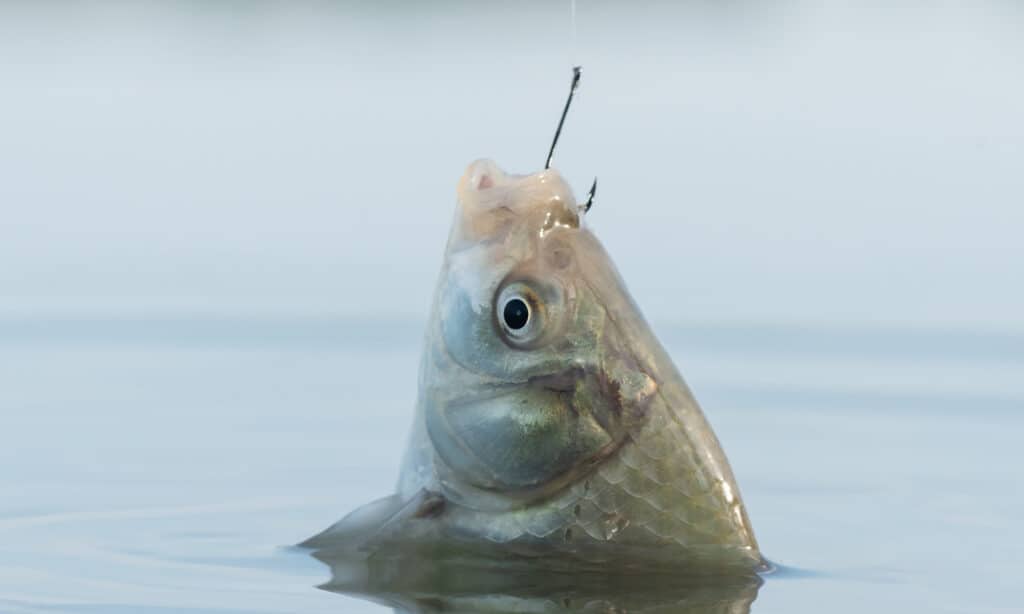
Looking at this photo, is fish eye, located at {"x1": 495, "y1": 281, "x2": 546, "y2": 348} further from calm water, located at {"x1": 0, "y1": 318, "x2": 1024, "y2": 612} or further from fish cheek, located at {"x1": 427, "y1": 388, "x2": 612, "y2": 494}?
calm water, located at {"x1": 0, "y1": 318, "x2": 1024, "y2": 612}

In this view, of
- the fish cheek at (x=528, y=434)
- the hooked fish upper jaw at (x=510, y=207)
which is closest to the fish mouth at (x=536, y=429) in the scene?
the fish cheek at (x=528, y=434)

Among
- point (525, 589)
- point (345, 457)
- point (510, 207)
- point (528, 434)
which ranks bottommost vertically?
point (525, 589)

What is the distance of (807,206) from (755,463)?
7.16 metres

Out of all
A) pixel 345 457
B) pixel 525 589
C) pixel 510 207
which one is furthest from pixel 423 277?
pixel 525 589

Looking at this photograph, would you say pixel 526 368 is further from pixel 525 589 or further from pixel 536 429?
pixel 525 589

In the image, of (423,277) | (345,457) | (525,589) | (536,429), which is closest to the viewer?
(536,429)

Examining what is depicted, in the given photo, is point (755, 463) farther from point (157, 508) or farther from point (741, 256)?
point (741, 256)

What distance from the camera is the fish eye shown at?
237 inches

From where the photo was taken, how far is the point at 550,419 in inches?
235

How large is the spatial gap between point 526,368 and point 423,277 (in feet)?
22.7

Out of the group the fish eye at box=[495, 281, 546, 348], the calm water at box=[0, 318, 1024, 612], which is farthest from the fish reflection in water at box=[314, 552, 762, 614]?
the fish eye at box=[495, 281, 546, 348]

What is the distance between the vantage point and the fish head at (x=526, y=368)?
19.7 ft

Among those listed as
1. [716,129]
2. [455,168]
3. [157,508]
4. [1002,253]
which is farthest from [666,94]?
[157,508]

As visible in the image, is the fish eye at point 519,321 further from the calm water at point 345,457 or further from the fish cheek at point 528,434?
the calm water at point 345,457
